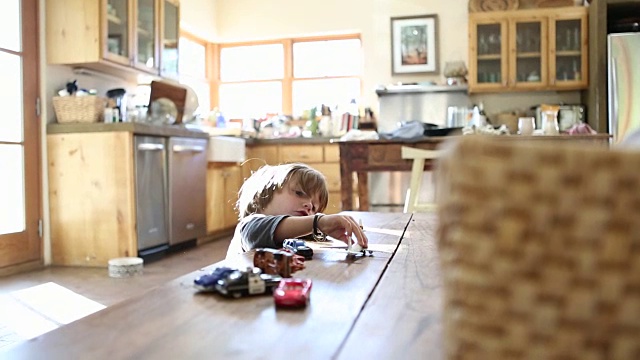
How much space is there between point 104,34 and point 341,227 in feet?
10.5

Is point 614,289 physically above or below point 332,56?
below

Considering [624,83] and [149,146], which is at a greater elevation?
[624,83]

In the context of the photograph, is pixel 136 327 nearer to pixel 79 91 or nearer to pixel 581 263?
pixel 581 263

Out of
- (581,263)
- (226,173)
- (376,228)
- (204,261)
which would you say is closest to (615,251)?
(581,263)

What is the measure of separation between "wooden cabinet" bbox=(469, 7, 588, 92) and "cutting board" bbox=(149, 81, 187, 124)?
8.30 feet

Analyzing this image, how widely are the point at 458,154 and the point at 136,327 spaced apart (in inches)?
12.9

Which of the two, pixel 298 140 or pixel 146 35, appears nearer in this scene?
pixel 146 35

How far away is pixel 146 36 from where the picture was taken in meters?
4.40

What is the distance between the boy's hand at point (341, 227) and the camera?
40.3 inches

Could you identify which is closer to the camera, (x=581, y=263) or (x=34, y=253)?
(x=581, y=263)

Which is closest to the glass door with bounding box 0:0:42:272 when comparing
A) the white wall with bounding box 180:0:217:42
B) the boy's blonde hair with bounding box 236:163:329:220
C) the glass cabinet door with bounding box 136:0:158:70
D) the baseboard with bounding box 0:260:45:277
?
the baseboard with bounding box 0:260:45:277

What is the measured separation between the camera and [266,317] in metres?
0.54

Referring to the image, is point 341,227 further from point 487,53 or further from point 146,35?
point 487,53

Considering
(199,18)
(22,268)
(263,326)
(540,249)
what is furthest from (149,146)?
(540,249)
